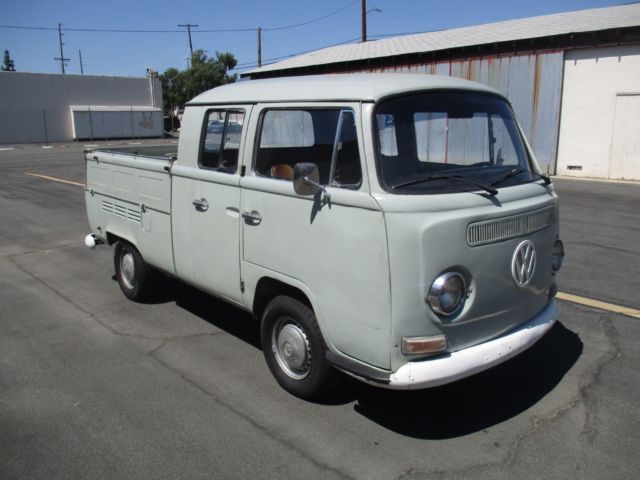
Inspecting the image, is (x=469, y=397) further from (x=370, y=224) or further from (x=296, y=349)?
(x=370, y=224)

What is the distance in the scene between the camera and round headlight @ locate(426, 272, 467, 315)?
322cm

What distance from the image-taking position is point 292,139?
4.21 m

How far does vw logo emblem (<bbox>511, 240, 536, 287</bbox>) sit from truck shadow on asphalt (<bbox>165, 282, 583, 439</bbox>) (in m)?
0.89

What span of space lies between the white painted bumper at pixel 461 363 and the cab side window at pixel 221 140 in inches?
79.5

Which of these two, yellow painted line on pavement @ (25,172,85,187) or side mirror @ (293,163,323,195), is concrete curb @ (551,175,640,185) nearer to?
yellow painted line on pavement @ (25,172,85,187)

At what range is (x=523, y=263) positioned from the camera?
12.0ft

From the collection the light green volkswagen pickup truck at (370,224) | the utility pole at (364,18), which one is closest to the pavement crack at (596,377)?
the light green volkswagen pickup truck at (370,224)

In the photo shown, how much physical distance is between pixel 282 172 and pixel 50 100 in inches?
1703

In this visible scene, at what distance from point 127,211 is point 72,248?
3.38m

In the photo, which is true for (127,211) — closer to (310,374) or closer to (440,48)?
(310,374)

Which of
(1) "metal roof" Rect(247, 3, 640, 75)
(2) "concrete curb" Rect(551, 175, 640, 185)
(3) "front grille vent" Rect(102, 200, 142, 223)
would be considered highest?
(1) "metal roof" Rect(247, 3, 640, 75)

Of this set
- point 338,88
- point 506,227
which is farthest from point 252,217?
point 506,227

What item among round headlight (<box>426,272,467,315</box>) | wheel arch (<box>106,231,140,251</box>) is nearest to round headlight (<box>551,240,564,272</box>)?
round headlight (<box>426,272,467,315</box>)

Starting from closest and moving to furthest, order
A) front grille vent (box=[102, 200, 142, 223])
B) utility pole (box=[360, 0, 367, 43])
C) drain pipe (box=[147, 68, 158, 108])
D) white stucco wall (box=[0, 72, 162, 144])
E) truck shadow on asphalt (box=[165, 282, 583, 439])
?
truck shadow on asphalt (box=[165, 282, 583, 439]), front grille vent (box=[102, 200, 142, 223]), utility pole (box=[360, 0, 367, 43]), white stucco wall (box=[0, 72, 162, 144]), drain pipe (box=[147, 68, 158, 108])
